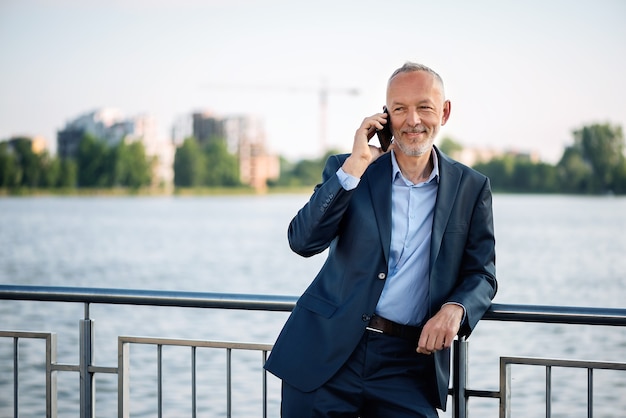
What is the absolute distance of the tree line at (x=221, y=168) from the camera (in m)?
66.3

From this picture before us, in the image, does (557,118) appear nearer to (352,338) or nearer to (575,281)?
(575,281)

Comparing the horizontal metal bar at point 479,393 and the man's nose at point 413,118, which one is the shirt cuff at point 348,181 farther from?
the horizontal metal bar at point 479,393

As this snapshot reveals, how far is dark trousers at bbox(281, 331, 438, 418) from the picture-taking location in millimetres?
2566

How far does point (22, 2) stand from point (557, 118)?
59212mm

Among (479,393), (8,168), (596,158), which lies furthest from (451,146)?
(479,393)

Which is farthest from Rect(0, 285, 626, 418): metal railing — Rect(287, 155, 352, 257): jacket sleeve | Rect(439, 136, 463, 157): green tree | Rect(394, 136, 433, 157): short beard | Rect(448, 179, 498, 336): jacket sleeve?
Rect(439, 136, 463, 157): green tree

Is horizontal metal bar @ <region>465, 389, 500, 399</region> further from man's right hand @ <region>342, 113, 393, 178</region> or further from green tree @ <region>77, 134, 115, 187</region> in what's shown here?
green tree @ <region>77, 134, 115, 187</region>

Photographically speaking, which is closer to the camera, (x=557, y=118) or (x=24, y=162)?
(x=557, y=118)

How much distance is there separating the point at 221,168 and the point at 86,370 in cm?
10351

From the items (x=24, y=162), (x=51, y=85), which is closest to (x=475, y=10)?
(x=51, y=85)

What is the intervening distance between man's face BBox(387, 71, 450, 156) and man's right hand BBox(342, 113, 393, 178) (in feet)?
0.16

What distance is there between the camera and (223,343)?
3.24 m

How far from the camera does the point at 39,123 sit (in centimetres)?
9069

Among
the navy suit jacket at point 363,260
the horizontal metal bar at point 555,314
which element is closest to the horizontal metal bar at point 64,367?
the navy suit jacket at point 363,260
